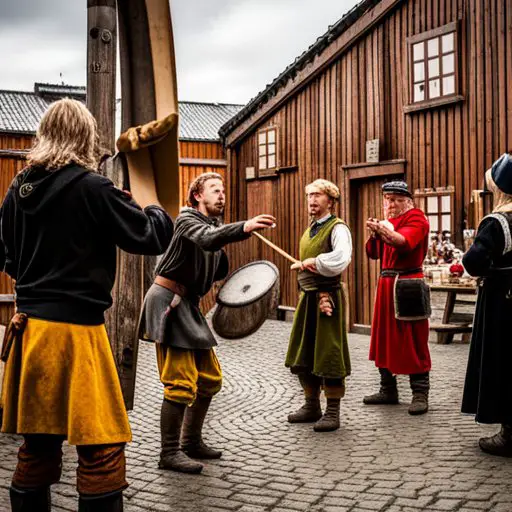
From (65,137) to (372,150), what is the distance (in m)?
9.57

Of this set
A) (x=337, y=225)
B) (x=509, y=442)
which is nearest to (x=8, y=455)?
(x=337, y=225)

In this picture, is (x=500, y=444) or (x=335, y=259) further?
(x=335, y=259)

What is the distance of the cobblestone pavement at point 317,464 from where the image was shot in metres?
4.17

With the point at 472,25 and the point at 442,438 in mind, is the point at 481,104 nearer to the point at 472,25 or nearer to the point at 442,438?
the point at 472,25

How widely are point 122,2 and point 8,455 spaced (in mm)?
3048

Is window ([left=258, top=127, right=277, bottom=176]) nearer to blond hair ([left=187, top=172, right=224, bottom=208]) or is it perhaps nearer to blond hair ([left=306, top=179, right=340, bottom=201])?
blond hair ([left=306, top=179, right=340, bottom=201])

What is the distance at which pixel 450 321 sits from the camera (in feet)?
36.3

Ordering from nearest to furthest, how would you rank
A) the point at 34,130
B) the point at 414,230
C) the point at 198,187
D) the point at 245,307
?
the point at 198,187
the point at 245,307
the point at 414,230
the point at 34,130

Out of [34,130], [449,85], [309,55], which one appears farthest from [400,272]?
[34,130]

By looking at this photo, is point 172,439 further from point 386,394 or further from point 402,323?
point 386,394

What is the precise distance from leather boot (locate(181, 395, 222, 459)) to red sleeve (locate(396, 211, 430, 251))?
2357 millimetres

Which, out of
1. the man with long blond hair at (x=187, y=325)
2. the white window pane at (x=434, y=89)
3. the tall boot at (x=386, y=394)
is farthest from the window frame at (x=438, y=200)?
the man with long blond hair at (x=187, y=325)

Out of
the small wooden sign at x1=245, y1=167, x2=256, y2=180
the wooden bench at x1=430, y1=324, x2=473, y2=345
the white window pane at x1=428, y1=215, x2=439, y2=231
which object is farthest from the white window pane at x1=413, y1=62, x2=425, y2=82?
the small wooden sign at x1=245, y1=167, x2=256, y2=180

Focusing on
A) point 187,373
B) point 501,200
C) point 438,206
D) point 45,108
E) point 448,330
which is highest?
point 45,108
